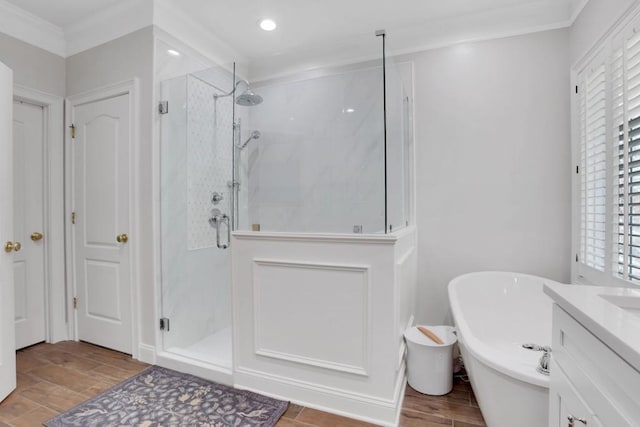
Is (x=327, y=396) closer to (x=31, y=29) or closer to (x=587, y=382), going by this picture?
(x=587, y=382)

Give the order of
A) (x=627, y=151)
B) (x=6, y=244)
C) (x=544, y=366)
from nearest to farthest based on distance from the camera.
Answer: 1. (x=544, y=366)
2. (x=627, y=151)
3. (x=6, y=244)

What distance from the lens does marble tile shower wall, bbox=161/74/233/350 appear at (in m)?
2.50

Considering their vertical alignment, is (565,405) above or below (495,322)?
above

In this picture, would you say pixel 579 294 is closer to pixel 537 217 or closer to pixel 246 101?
pixel 537 217

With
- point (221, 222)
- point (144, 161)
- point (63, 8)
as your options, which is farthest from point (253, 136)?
point (63, 8)

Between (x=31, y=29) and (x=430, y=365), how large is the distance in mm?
3906

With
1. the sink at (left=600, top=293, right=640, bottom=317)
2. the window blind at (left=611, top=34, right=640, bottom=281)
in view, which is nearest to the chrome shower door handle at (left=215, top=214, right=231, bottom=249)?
the sink at (left=600, top=293, right=640, bottom=317)

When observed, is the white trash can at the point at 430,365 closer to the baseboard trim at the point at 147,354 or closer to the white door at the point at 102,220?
the baseboard trim at the point at 147,354

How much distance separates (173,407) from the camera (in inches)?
72.7

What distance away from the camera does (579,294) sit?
1.03 m

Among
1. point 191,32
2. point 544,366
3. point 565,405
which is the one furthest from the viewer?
point 191,32

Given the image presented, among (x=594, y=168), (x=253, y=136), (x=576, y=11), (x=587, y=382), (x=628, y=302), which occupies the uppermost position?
(x=576, y=11)

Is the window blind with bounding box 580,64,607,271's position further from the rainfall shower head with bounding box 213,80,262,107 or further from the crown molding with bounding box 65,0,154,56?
the crown molding with bounding box 65,0,154,56

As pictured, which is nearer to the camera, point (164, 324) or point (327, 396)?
point (327, 396)
